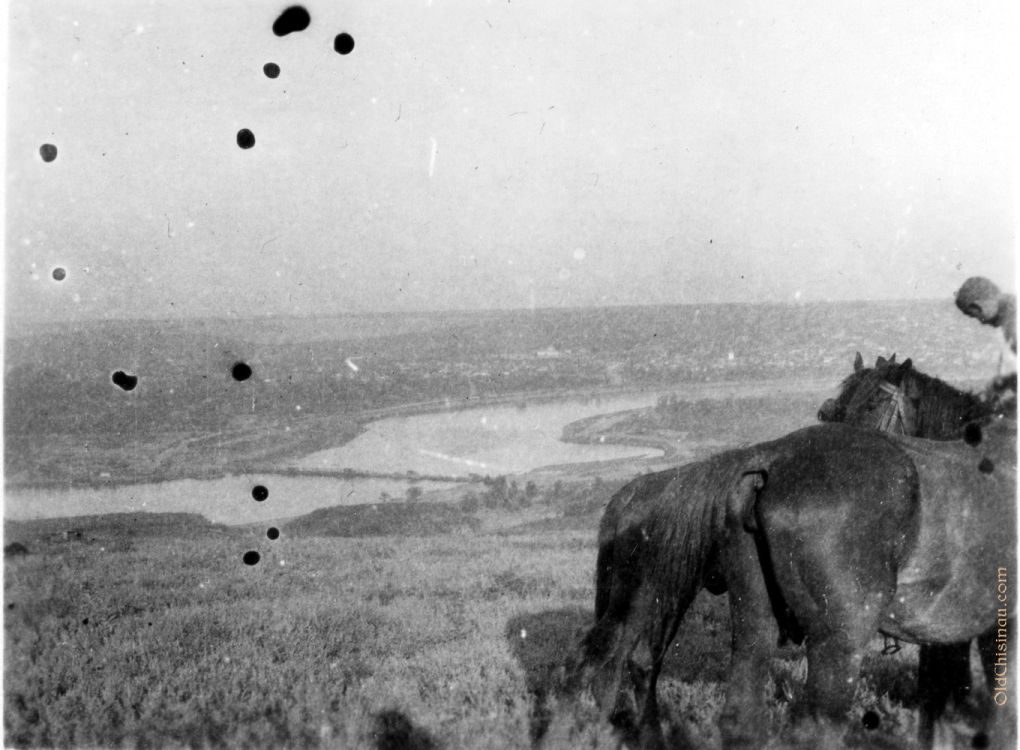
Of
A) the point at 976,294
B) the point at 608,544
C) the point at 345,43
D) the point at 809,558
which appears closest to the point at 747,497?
the point at 809,558

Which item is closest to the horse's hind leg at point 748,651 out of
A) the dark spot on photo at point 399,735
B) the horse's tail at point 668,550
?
the horse's tail at point 668,550

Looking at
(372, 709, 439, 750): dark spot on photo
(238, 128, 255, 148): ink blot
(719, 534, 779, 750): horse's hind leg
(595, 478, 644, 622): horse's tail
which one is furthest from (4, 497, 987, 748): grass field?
(238, 128, 255, 148): ink blot

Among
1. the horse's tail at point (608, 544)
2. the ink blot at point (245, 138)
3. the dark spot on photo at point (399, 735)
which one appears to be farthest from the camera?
the ink blot at point (245, 138)

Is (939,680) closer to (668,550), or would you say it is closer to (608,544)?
(668,550)

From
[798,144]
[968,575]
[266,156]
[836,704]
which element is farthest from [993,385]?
[266,156]

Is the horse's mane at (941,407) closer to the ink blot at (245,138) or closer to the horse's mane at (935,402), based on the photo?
the horse's mane at (935,402)
